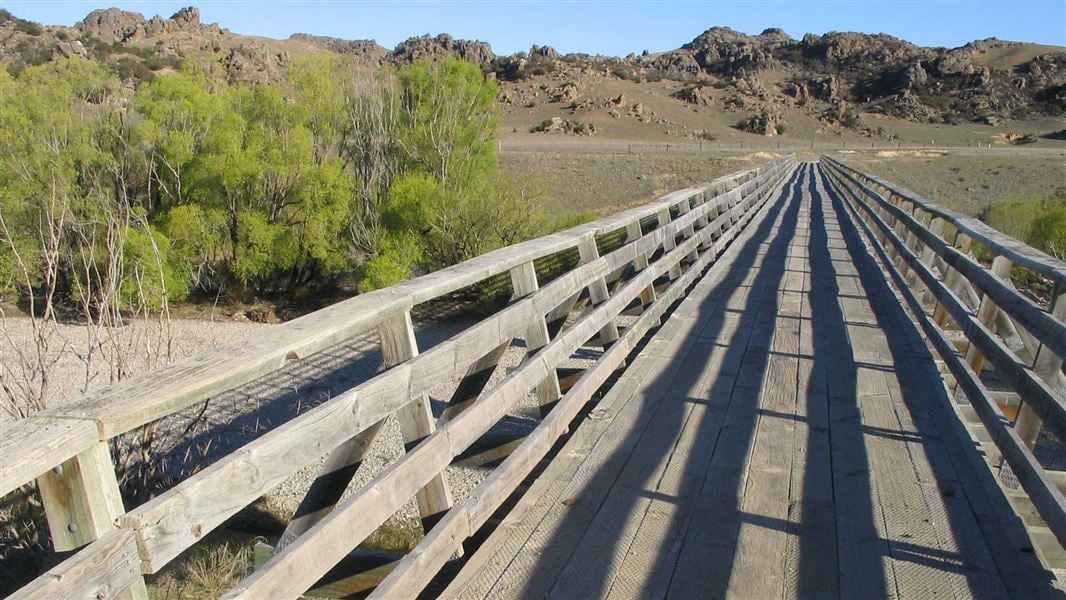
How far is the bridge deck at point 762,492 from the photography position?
3.12 metres

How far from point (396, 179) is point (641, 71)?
140442mm

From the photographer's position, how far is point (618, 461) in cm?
418

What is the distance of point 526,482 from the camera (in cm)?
387

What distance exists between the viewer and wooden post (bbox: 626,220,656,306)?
6617mm

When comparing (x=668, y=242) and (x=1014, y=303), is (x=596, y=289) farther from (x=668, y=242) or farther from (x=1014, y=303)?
(x=668, y=242)

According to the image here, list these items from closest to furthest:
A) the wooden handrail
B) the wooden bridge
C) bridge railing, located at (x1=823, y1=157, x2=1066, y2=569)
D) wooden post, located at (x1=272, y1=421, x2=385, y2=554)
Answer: the wooden handrail, the wooden bridge, wooden post, located at (x1=272, y1=421, x2=385, y2=554), bridge railing, located at (x1=823, y1=157, x2=1066, y2=569)

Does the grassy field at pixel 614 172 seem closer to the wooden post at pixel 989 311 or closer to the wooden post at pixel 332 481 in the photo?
the wooden post at pixel 989 311

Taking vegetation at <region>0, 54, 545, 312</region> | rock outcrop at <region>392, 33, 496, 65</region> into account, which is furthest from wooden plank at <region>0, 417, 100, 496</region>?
rock outcrop at <region>392, 33, 496, 65</region>

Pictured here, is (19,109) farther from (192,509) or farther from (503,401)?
(192,509)

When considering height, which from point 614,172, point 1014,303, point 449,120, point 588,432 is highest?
point 1014,303

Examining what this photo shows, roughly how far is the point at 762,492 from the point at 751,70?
170 m

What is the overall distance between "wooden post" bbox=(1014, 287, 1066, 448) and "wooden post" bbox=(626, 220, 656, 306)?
299 cm

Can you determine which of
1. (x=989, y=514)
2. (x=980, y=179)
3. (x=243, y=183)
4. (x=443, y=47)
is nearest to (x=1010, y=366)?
(x=989, y=514)

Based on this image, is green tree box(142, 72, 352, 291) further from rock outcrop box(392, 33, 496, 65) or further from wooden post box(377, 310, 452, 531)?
rock outcrop box(392, 33, 496, 65)
